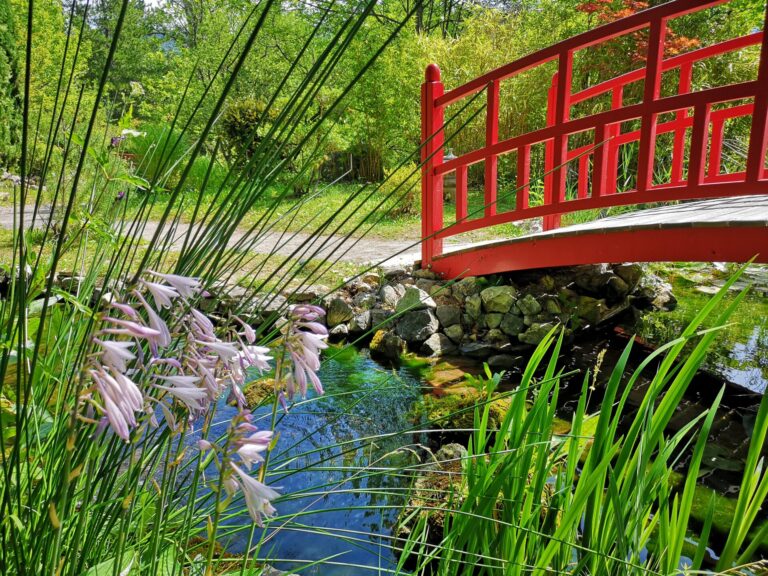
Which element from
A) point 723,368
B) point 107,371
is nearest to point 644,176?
point 723,368

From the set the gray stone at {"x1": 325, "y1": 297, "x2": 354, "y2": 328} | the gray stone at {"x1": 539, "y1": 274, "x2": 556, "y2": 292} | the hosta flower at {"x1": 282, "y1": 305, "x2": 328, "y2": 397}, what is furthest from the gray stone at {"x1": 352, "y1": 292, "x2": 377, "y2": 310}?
the hosta flower at {"x1": 282, "y1": 305, "x2": 328, "y2": 397}

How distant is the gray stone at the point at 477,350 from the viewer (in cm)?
425

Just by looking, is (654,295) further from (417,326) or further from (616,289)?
(417,326)

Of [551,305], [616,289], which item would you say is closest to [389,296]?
[551,305]

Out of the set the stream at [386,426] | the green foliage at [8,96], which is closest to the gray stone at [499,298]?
the stream at [386,426]

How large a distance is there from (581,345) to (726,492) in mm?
1930

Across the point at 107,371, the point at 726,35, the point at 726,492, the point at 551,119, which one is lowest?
the point at 726,492

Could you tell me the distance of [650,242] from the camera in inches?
139

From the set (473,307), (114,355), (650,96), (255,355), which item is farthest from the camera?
(473,307)

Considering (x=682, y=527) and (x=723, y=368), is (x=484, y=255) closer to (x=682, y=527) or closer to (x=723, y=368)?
(x=723, y=368)

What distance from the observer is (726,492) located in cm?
245

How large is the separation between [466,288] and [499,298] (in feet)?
1.10

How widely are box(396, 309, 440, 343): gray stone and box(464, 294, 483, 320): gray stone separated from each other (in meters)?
0.29

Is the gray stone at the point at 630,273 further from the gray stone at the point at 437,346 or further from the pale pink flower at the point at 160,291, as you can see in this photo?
the pale pink flower at the point at 160,291
